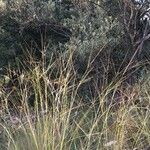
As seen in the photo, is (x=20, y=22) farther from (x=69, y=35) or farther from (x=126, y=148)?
(x=126, y=148)

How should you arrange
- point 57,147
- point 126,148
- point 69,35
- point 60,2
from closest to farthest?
point 57,147, point 126,148, point 69,35, point 60,2

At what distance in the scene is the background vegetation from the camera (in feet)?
12.0

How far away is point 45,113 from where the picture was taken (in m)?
3.71

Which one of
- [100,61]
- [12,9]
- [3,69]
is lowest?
[3,69]

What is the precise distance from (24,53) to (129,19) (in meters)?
1.70

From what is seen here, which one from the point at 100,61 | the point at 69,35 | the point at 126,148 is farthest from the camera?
the point at 69,35

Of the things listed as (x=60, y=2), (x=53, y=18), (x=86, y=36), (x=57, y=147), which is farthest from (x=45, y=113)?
(x=60, y=2)

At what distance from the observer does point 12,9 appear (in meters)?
6.44

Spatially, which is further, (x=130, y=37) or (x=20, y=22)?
(x=20, y=22)

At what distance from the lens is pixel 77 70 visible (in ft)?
18.7

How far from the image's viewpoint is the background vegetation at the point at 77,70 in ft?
12.0

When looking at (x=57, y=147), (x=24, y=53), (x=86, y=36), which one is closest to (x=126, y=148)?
(x=57, y=147)

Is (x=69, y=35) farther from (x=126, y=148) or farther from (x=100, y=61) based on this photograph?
(x=126, y=148)

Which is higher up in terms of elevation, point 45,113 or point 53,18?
point 53,18
